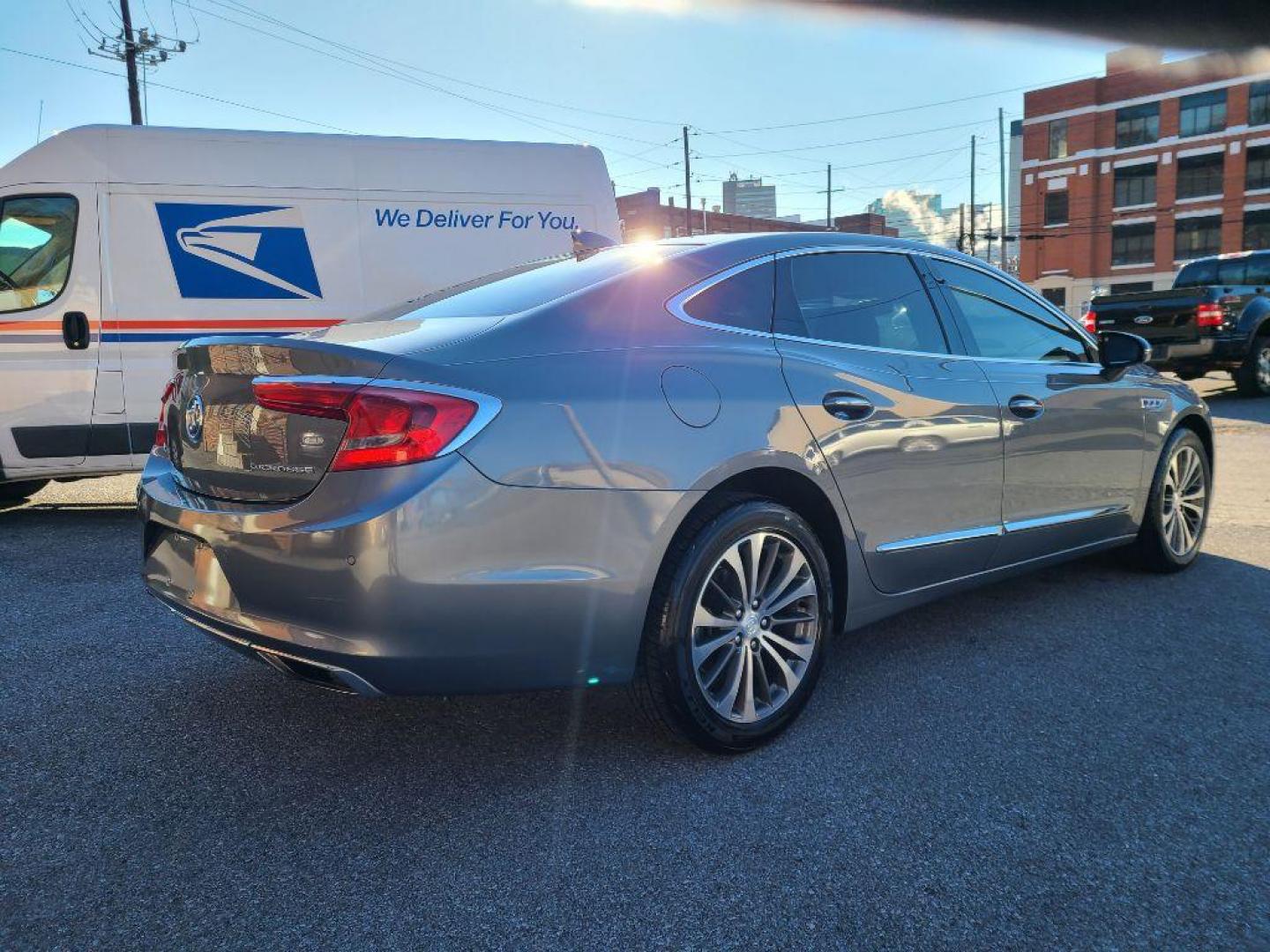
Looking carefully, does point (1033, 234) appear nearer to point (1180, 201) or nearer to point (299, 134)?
point (1180, 201)

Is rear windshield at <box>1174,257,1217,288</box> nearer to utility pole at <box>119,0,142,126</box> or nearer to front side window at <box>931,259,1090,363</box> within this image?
front side window at <box>931,259,1090,363</box>

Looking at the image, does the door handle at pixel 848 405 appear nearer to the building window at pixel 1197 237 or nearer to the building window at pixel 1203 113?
the building window at pixel 1197 237

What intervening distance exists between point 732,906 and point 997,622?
7.88ft

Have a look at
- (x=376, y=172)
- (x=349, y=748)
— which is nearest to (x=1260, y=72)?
(x=349, y=748)

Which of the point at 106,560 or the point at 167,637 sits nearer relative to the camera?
the point at 167,637

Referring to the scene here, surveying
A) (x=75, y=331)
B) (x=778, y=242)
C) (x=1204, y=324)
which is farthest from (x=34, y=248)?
(x=1204, y=324)

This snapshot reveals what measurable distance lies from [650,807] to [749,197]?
137434 mm

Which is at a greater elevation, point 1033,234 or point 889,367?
A: point 1033,234

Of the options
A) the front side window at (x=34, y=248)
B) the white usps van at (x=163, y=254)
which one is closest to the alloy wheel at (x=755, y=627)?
the white usps van at (x=163, y=254)

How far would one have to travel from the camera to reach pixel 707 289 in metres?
2.95

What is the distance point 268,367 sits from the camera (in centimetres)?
247

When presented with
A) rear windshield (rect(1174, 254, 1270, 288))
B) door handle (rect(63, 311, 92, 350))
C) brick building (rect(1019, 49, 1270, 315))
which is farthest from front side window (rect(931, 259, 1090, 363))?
brick building (rect(1019, 49, 1270, 315))

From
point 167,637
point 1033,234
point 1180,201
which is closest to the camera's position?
point 167,637

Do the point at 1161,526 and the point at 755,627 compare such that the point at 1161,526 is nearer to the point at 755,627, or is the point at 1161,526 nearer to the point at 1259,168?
the point at 755,627
